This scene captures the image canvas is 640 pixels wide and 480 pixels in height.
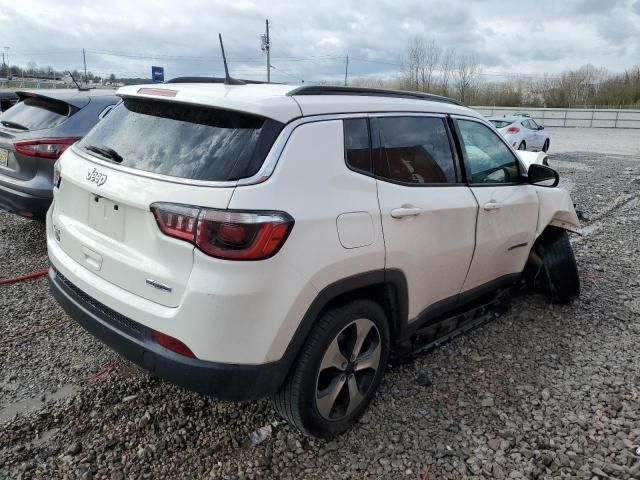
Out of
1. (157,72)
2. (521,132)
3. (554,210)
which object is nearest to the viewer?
(554,210)

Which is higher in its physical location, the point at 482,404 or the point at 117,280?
the point at 117,280

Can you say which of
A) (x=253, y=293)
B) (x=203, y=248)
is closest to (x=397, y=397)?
(x=253, y=293)

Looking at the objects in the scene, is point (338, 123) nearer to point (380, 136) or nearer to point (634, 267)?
point (380, 136)

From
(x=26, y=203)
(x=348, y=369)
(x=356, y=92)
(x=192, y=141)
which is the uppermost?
(x=356, y=92)

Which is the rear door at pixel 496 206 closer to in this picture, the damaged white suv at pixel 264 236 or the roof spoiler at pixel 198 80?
the damaged white suv at pixel 264 236

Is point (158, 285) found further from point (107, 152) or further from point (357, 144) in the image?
point (357, 144)

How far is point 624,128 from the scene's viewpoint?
137 ft

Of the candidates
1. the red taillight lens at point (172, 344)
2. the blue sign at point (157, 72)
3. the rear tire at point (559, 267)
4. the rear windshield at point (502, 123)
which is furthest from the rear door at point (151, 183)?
the rear windshield at point (502, 123)

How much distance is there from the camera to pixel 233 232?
2.03m

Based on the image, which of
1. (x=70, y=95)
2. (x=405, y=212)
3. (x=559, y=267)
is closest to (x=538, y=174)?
(x=559, y=267)

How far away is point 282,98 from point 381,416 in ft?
6.18

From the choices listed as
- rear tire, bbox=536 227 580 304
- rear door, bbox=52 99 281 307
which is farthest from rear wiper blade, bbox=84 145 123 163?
rear tire, bbox=536 227 580 304

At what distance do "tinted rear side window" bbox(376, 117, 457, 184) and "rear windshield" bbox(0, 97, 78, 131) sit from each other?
12.7 feet

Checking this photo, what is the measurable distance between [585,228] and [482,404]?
5273mm
